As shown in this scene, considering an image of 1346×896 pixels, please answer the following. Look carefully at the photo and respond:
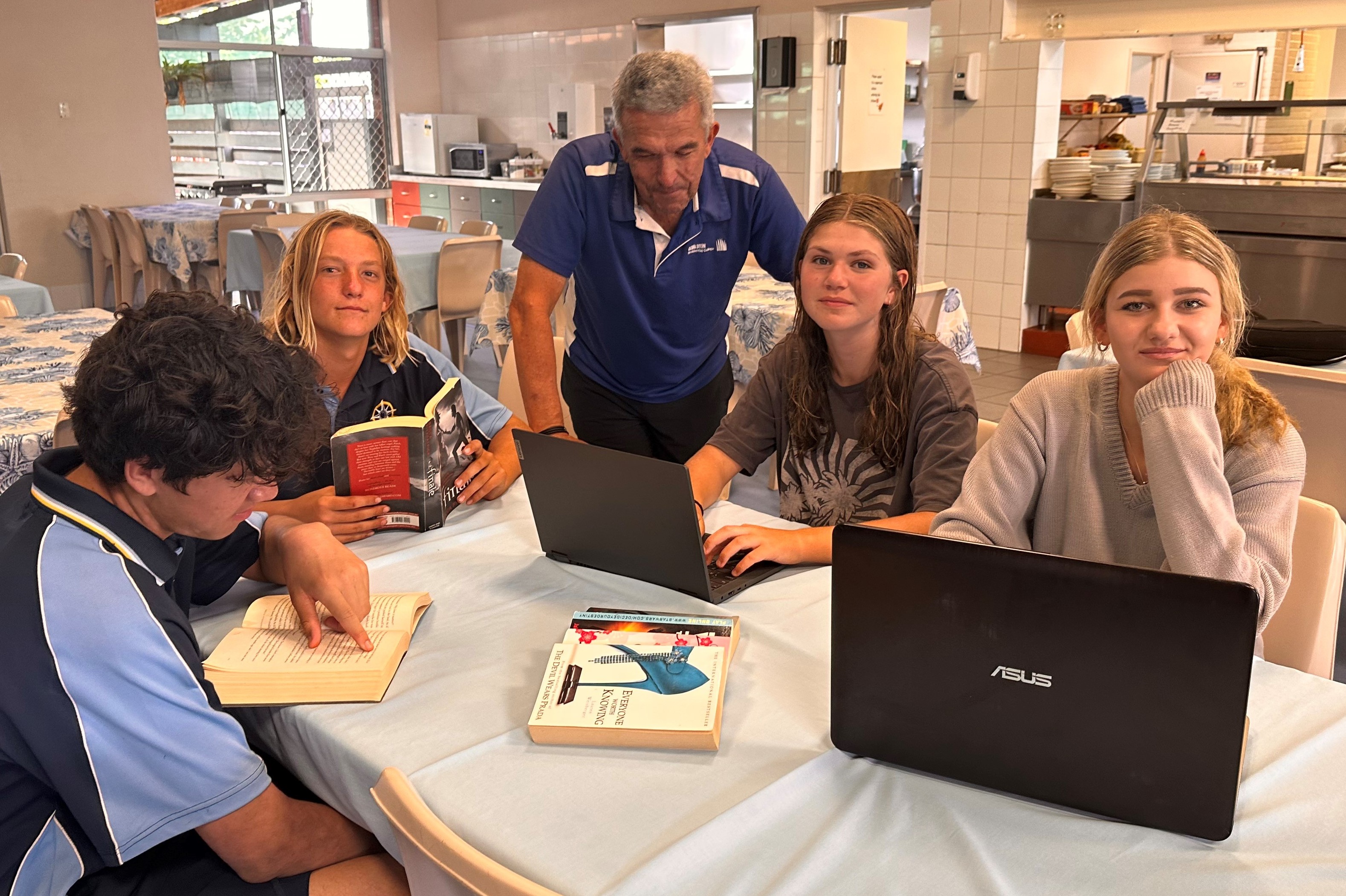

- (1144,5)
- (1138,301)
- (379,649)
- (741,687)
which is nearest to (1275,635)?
(1138,301)

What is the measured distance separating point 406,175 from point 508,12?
1879mm

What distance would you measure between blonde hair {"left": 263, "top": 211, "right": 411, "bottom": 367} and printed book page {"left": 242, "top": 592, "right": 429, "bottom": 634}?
562mm

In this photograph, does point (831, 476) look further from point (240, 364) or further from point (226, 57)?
point (226, 57)

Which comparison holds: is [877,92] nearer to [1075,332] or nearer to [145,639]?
[1075,332]

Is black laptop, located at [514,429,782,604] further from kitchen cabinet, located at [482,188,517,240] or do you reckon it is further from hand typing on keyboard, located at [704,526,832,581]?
kitchen cabinet, located at [482,188,517,240]

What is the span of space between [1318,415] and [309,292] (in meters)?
2.58

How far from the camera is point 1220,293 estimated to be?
56.7 inches

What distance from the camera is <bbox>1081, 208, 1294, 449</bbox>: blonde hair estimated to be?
1.35 meters

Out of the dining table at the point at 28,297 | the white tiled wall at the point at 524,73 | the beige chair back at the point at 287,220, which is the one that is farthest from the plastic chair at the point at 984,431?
the white tiled wall at the point at 524,73

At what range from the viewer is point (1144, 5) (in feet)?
18.4

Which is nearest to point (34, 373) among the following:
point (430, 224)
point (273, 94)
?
point (430, 224)

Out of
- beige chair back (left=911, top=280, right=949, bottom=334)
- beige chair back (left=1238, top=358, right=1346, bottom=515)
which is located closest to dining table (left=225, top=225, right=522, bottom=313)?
beige chair back (left=911, top=280, right=949, bottom=334)

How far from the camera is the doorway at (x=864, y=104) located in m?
7.00

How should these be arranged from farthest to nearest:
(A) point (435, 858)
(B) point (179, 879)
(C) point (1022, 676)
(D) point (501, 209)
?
1. (D) point (501, 209)
2. (B) point (179, 879)
3. (C) point (1022, 676)
4. (A) point (435, 858)
